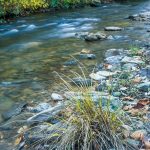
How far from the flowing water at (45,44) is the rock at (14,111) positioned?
0.45 feet

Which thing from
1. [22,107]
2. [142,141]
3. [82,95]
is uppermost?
[82,95]

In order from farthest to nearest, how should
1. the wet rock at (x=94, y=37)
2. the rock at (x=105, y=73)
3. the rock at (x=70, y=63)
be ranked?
the wet rock at (x=94, y=37) → the rock at (x=70, y=63) → the rock at (x=105, y=73)

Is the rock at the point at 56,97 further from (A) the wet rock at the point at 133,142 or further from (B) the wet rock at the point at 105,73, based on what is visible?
(A) the wet rock at the point at 133,142

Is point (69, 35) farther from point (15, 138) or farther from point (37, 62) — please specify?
point (15, 138)

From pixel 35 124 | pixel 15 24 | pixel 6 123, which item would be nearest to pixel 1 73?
pixel 6 123

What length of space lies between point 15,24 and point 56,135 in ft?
39.3

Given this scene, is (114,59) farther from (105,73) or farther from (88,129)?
(88,129)

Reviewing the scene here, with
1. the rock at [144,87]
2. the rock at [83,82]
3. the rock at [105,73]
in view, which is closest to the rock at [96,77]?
the rock at [105,73]

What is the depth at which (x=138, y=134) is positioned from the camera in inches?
169

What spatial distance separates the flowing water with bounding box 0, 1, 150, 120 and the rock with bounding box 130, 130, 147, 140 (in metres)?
2.42

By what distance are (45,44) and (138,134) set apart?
7.51 meters

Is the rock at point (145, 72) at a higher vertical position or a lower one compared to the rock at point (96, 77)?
higher

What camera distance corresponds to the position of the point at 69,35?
505 inches

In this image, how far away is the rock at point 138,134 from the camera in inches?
168
